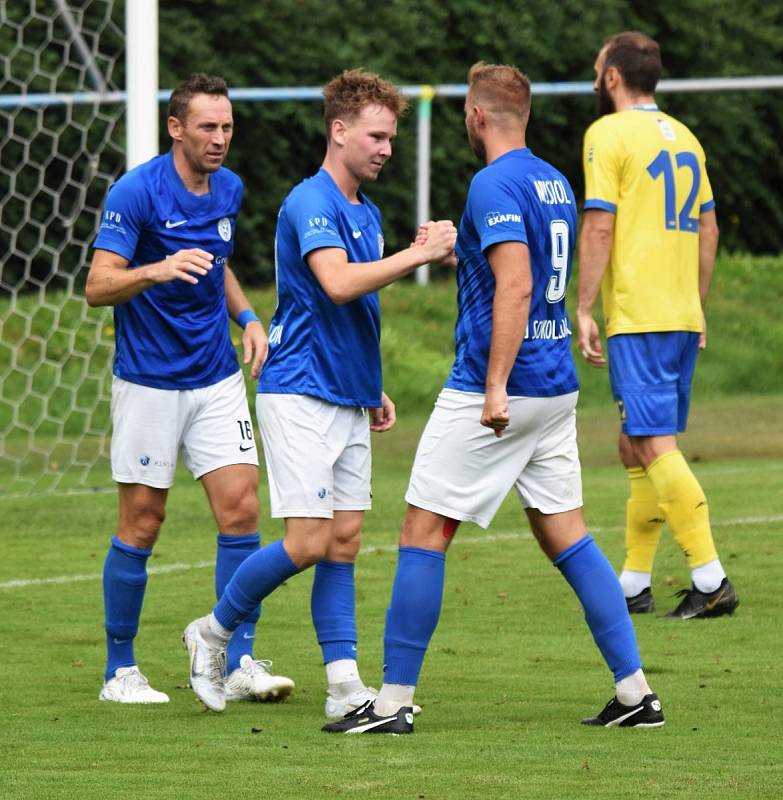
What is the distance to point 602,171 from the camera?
766cm

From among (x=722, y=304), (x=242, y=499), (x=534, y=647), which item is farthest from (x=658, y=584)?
(x=722, y=304)

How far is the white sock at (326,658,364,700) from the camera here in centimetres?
590

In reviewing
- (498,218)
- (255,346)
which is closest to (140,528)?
(255,346)

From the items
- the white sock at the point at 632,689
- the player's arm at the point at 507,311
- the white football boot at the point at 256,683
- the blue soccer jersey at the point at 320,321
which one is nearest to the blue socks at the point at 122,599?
the white football boot at the point at 256,683

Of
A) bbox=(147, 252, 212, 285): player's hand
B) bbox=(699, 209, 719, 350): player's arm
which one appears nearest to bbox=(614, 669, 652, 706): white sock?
bbox=(147, 252, 212, 285): player's hand

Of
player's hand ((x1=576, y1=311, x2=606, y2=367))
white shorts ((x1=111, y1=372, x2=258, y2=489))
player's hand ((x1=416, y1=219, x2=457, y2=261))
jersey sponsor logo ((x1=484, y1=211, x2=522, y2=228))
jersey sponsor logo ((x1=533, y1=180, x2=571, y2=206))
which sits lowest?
white shorts ((x1=111, y1=372, x2=258, y2=489))

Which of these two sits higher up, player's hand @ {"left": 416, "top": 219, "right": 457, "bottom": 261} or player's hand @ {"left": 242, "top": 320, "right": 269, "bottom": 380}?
player's hand @ {"left": 416, "top": 219, "right": 457, "bottom": 261}

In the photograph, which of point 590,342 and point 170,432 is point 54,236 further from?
point 170,432

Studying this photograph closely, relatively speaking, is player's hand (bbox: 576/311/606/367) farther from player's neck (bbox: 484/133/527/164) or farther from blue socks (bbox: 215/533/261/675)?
player's neck (bbox: 484/133/527/164)

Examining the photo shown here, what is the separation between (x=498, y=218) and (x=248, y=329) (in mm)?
1434

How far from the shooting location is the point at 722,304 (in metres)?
19.0

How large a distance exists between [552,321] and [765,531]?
4365 millimetres

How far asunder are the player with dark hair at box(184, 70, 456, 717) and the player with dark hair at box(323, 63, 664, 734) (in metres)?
0.32

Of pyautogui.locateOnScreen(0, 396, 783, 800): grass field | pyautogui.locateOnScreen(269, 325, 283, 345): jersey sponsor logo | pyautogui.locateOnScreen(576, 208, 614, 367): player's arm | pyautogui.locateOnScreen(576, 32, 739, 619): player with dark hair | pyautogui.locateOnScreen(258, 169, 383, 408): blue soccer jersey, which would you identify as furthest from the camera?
pyautogui.locateOnScreen(576, 208, 614, 367): player's arm
